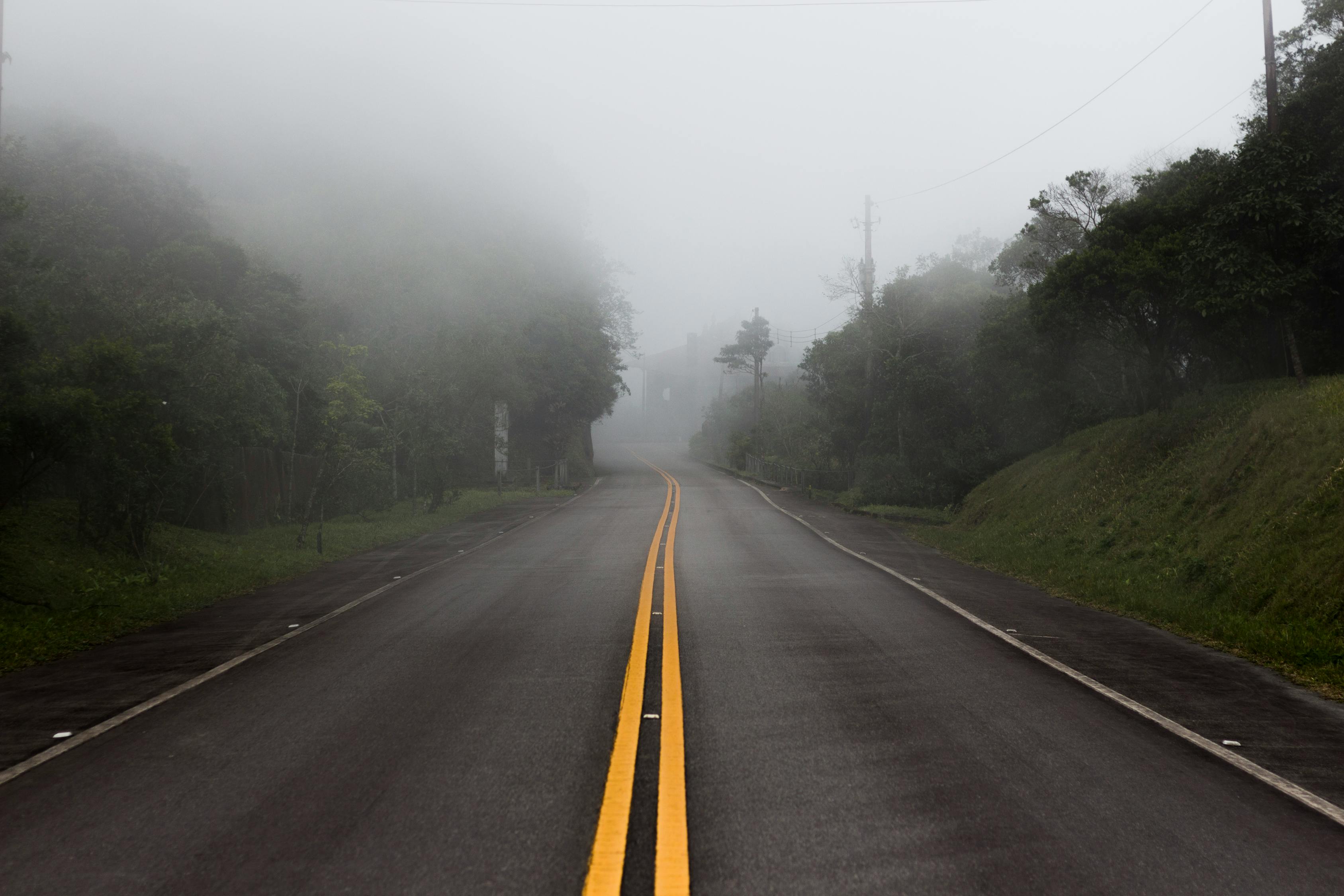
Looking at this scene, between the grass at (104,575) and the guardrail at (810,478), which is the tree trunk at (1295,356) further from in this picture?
the guardrail at (810,478)

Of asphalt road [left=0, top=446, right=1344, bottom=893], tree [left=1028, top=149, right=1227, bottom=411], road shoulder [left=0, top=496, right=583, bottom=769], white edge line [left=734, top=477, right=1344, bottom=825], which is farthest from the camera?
tree [left=1028, top=149, right=1227, bottom=411]

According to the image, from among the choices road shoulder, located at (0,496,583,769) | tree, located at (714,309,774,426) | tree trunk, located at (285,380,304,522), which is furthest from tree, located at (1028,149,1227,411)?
tree, located at (714,309,774,426)

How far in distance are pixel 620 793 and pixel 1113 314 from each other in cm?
2033

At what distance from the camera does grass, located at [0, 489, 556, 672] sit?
8688mm

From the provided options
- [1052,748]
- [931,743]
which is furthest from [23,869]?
[1052,748]

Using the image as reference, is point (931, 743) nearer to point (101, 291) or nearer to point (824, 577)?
point (824, 577)

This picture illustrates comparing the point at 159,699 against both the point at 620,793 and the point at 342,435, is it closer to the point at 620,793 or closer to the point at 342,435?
the point at 620,793

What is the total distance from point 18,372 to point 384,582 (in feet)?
17.3

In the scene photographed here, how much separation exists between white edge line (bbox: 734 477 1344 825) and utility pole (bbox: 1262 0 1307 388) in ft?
34.7

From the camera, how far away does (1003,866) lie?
3.39 m

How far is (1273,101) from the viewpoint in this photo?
16.6 meters

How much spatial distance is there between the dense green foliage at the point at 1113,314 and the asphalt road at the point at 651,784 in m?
13.3

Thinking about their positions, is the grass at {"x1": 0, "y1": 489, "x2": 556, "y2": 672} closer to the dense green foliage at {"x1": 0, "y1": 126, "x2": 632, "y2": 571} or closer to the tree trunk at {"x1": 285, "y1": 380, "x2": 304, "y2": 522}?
the dense green foliage at {"x1": 0, "y1": 126, "x2": 632, "y2": 571}

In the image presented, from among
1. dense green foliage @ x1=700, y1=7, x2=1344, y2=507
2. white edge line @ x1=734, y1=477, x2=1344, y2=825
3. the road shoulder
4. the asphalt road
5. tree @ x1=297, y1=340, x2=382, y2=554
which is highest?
dense green foliage @ x1=700, y1=7, x2=1344, y2=507
